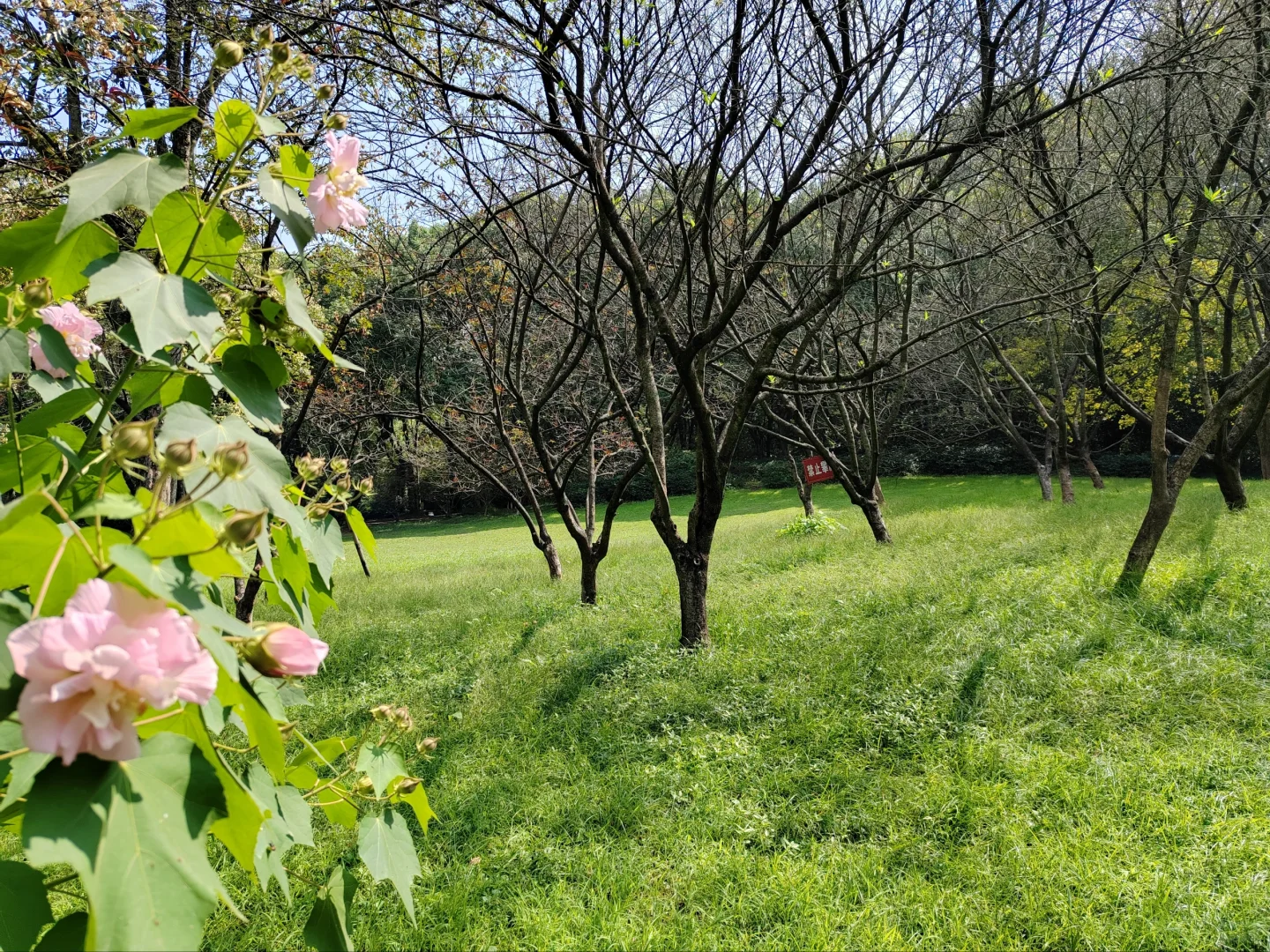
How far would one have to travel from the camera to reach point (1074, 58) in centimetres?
402

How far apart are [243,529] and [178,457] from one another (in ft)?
0.30

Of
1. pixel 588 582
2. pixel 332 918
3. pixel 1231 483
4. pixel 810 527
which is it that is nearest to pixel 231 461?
pixel 332 918

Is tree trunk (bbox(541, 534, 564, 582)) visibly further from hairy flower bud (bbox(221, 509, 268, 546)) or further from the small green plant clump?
hairy flower bud (bbox(221, 509, 268, 546))

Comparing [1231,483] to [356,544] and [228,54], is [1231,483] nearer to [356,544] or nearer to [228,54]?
[356,544]

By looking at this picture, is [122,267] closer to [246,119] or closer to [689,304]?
[246,119]

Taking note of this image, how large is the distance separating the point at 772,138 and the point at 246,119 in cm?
500

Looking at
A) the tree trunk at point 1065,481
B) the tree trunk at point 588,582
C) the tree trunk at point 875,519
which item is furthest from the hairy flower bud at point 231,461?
the tree trunk at point 1065,481

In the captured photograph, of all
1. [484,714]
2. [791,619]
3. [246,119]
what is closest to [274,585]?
[246,119]

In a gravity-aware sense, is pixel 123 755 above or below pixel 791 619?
above

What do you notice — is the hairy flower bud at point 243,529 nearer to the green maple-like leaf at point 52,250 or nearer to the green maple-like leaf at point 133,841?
the green maple-like leaf at point 133,841

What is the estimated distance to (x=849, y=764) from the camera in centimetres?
A: 314

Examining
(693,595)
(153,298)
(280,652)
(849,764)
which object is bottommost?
(849,764)

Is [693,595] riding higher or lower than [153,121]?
lower

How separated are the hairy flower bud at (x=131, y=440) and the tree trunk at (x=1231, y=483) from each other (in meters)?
9.33
